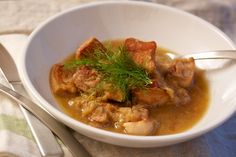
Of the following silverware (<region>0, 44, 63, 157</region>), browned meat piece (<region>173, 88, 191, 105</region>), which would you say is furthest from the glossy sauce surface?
silverware (<region>0, 44, 63, 157</region>)

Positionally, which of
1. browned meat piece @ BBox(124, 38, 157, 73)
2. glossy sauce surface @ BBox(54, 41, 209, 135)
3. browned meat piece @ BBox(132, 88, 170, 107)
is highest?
browned meat piece @ BBox(124, 38, 157, 73)

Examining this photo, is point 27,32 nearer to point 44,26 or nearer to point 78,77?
point 44,26

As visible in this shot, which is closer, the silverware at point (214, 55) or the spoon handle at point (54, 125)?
the spoon handle at point (54, 125)

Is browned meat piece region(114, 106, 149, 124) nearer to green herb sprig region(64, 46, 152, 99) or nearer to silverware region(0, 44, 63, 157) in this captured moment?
green herb sprig region(64, 46, 152, 99)

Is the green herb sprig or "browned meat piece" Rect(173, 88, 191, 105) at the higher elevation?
the green herb sprig

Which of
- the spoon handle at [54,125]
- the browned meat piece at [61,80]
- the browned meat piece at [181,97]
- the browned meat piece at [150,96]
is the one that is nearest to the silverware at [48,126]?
the spoon handle at [54,125]

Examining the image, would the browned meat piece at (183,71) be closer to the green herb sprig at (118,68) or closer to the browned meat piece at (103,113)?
the green herb sprig at (118,68)
